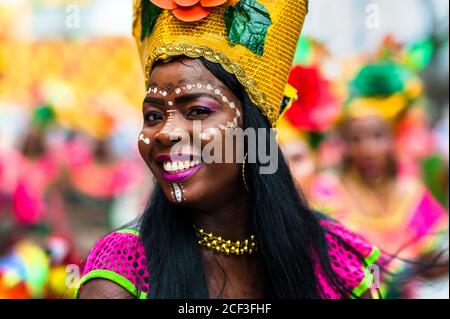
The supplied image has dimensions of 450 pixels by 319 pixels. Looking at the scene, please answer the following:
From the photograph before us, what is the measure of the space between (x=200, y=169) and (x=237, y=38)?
0.49 meters

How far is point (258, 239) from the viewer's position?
2.95 m

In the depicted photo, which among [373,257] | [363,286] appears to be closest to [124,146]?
[373,257]

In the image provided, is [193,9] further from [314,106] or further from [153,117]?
[314,106]

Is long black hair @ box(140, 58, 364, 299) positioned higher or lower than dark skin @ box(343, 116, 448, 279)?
higher

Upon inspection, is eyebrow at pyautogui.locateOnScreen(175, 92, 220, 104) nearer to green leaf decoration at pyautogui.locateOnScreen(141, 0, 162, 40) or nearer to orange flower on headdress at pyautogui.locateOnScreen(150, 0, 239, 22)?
orange flower on headdress at pyautogui.locateOnScreen(150, 0, 239, 22)

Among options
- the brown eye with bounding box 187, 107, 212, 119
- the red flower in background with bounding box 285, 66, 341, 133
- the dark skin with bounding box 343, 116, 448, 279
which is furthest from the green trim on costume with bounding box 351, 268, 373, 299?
the dark skin with bounding box 343, 116, 448, 279

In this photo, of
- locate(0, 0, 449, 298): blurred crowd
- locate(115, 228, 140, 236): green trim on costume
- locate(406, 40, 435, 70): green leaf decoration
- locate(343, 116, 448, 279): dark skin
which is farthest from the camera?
locate(406, 40, 435, 70): green leaf decoration

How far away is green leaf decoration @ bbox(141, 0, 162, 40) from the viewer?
3000mm

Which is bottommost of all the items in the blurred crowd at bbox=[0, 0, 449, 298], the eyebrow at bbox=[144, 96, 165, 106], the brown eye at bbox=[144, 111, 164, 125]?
the blurred crowd at bbox=[0, 0, 449, 298]

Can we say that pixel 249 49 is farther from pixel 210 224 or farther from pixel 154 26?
pixel 210 224

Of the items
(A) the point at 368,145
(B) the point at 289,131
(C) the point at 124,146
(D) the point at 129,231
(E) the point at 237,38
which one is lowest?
(C) the point at 124,146

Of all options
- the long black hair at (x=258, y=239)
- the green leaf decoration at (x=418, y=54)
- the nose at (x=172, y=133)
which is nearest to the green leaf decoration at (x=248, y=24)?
the long black hair at (x=258, y=239)

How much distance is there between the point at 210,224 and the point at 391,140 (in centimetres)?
435
